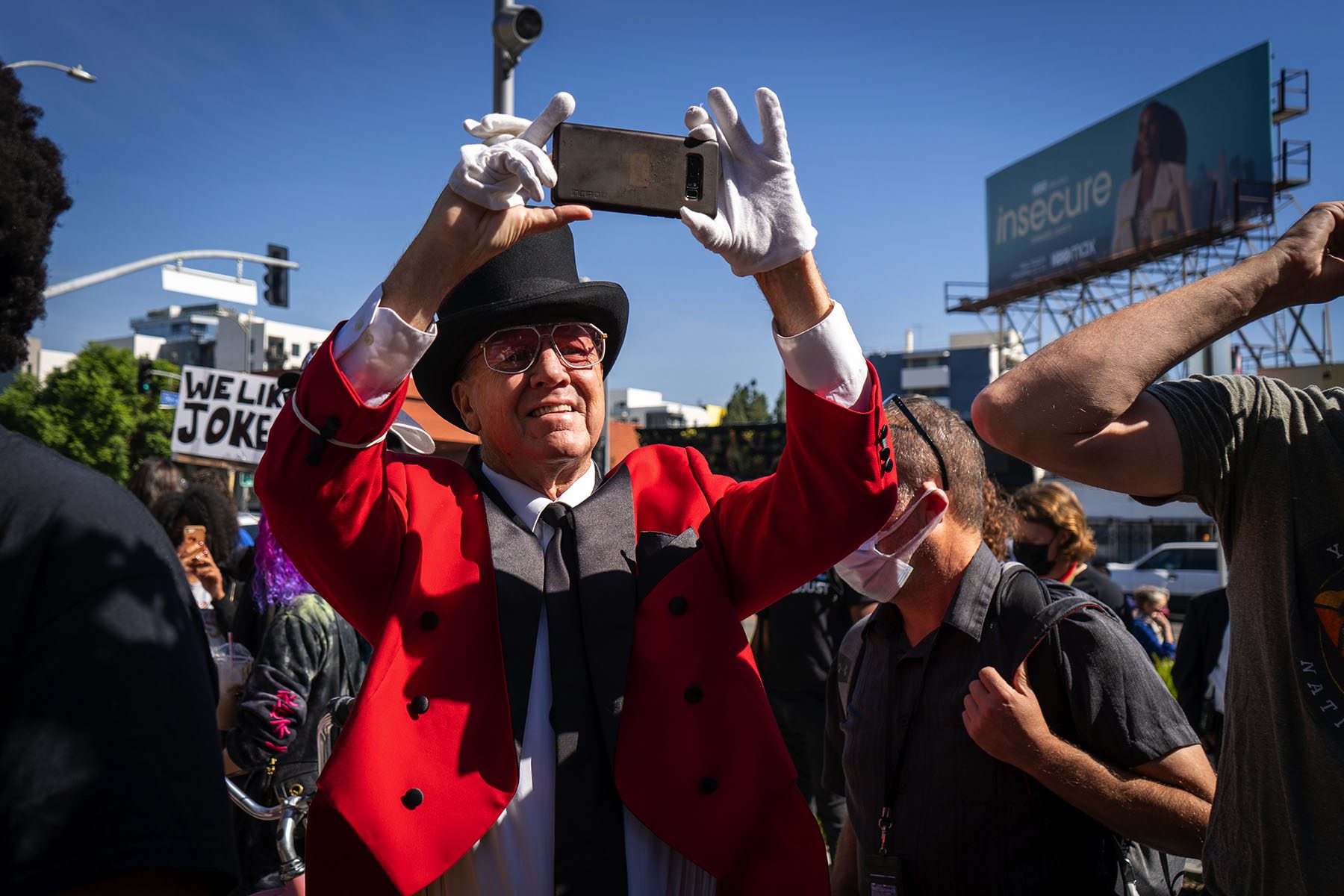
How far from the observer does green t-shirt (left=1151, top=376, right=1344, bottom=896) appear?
1580 mm

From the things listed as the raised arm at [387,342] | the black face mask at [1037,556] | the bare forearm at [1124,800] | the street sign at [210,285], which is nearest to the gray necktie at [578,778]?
the raised arm at [387,342]

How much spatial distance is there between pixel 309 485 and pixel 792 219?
98 cm

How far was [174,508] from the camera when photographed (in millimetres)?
5441

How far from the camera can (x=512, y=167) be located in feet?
5.67

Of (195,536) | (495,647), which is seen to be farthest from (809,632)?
(495,647)

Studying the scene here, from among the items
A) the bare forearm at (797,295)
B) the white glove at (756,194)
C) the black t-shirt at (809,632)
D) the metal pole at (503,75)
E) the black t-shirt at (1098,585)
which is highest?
the metal pole at (503,75)

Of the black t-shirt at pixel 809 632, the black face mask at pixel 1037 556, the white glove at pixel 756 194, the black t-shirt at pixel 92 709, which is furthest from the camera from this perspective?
the black t-shirt at pixel 809 632

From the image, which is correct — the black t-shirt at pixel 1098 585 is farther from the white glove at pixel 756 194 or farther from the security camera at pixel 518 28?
the security camera at pixel 518 28

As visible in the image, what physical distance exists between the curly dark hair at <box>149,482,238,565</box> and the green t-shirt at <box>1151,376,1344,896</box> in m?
4.92

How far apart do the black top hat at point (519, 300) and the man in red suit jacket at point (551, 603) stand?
0.15ft

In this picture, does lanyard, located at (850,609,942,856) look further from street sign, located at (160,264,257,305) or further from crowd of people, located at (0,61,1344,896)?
street sign, located at (160,264,257,305)

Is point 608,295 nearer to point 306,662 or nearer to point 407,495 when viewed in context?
point 407,495

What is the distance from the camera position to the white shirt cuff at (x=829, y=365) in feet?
6.16

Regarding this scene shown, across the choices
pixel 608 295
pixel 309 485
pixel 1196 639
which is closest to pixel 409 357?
pixel 309 485
